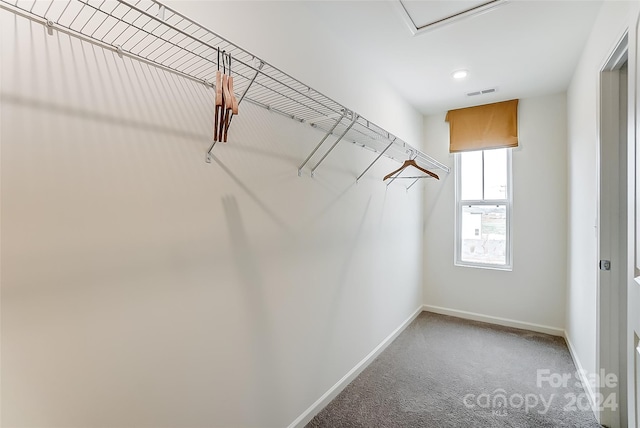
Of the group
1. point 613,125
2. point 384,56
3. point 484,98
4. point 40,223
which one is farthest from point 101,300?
point 484,98

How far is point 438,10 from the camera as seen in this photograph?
73.0 inches

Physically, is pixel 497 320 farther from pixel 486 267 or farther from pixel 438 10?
pixel 438 10

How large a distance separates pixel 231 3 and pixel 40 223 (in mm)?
1178

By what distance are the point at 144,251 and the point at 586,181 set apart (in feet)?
9.48

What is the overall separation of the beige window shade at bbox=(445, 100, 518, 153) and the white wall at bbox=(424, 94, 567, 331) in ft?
0.33

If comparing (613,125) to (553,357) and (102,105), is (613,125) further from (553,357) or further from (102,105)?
(102,105)

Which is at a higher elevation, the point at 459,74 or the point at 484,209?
the point at 459,74

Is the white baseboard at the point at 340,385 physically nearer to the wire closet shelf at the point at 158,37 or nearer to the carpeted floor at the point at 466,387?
the carpeted floor at the point at 466,387

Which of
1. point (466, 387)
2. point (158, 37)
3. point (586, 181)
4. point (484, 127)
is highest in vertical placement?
point (484, 127)

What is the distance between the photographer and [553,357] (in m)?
2.63

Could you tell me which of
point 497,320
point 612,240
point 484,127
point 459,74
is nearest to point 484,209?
point 484,127

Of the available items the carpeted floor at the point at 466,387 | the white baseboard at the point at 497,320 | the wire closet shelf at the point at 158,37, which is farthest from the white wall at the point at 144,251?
the white baseboard at the point at 497,320

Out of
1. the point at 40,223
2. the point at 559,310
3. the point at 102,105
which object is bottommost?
the point at 559,310

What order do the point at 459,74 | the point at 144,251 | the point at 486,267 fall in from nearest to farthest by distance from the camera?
the point at 144,251 < the point at 459,74 < the point at 486,267
